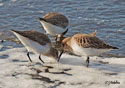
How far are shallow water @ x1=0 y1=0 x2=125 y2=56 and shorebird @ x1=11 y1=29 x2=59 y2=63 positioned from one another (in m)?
1.91

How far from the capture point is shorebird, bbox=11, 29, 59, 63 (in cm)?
687

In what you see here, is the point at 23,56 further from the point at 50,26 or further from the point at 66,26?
the point at 66,26

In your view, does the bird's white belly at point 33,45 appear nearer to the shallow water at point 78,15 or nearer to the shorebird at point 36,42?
the shorebird at point 36,42

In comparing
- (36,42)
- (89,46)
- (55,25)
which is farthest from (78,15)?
(89,46)

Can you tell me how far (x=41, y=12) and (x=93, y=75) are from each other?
5648mm

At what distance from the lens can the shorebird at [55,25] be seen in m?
8.98

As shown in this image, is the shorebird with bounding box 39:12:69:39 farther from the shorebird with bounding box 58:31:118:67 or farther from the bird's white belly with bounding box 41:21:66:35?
the shorebird with bounding box 58:31:118:67

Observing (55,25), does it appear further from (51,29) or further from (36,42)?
(36,42)

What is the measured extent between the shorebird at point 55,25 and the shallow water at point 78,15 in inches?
18.9

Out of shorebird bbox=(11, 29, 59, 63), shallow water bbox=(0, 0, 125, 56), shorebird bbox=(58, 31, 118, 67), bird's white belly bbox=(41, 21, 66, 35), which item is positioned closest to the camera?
shorebird bbox=(58, 31, 118, 67)

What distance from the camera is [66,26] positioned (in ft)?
31.4

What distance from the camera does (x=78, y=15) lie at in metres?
11.0

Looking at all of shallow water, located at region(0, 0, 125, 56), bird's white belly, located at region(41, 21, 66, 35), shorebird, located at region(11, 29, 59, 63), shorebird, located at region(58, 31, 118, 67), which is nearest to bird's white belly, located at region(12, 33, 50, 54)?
shorebird, located at region(11, 29, 59, 63)

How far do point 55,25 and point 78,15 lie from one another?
6.96ft
